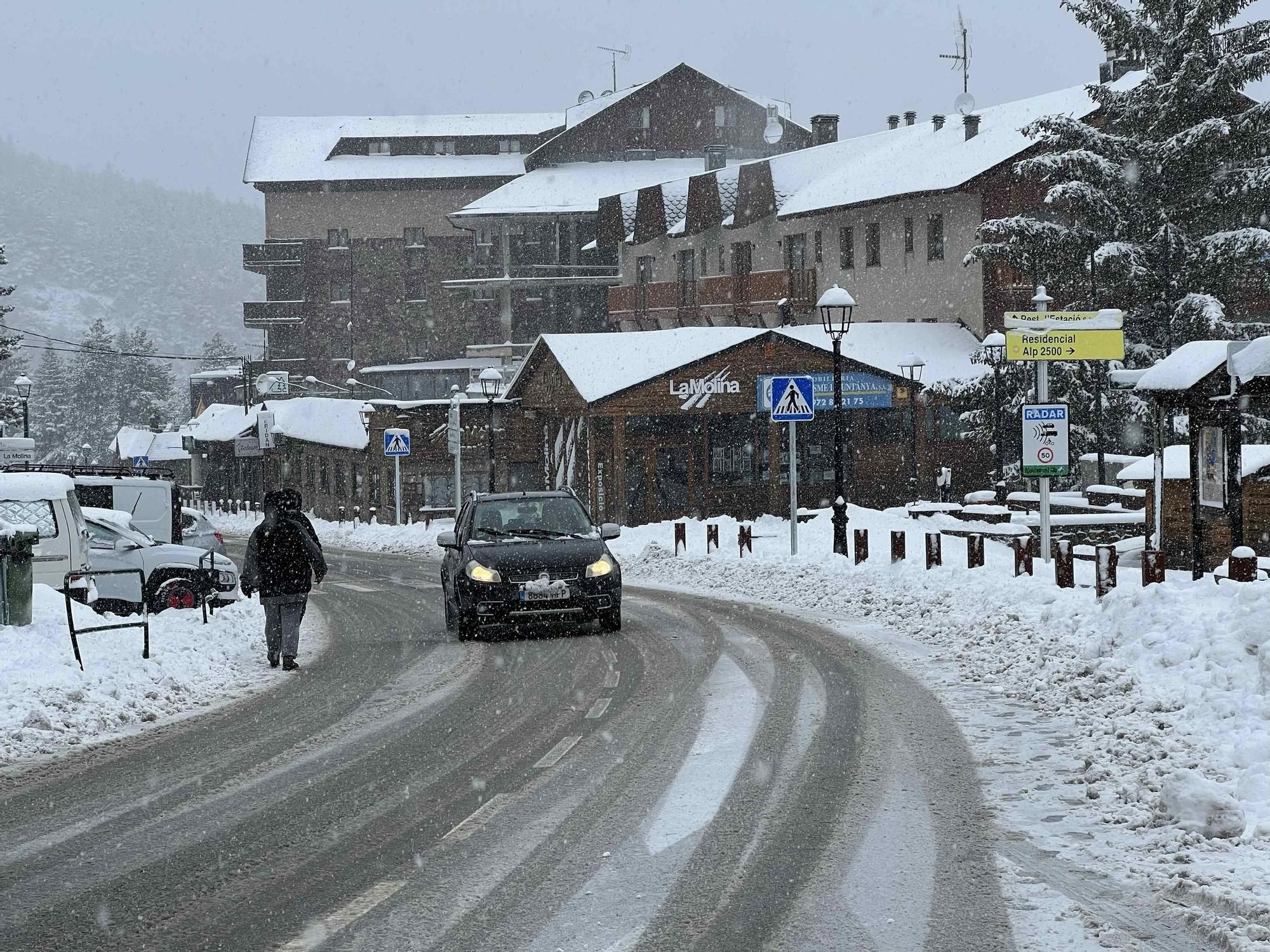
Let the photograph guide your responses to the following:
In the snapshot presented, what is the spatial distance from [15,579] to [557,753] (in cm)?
646

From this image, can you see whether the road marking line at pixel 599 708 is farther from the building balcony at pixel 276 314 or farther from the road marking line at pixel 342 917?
the building balcony at pixel 276 314

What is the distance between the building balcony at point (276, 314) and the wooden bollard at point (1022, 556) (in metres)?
75.0

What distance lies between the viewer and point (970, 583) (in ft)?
59.7

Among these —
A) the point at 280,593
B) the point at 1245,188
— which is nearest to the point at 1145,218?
the point at 1245,188

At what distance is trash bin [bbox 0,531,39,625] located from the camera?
13.7m

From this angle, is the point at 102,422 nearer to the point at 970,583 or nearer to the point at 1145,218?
the point at 1145,218

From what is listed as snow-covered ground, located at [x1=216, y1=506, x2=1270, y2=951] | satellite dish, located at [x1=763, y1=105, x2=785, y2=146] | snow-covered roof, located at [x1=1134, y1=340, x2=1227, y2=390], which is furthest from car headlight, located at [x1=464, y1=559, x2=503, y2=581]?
satellite dish, located at [x1=763, y1=105, x2=785, y2=146]

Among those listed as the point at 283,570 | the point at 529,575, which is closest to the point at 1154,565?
the point at 529,575

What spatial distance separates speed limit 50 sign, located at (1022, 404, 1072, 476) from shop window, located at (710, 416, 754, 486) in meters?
23.0

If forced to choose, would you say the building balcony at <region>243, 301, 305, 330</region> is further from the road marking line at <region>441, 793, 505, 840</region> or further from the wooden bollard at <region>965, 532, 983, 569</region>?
the road marking line at <region>441, 793, 505, 840</region>

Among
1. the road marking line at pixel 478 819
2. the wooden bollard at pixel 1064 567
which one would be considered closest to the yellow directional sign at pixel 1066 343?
the wooden bollard at pixel 1064 567

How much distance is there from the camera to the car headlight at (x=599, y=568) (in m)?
17.0

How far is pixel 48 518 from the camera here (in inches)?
712

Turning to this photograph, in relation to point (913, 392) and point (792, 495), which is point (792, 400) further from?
point (913, 392)
